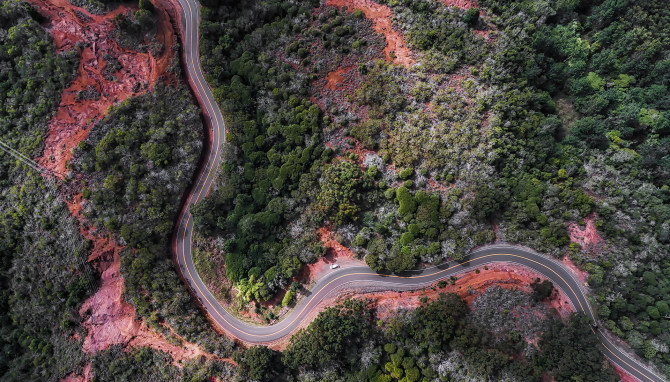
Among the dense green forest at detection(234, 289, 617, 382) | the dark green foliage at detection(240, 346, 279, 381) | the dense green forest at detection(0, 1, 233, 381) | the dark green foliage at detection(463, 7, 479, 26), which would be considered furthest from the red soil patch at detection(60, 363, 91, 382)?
the dark green foliage at detection(463, 7, 479, 26)

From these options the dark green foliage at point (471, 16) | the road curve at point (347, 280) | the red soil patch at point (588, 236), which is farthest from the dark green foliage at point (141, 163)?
the red soil patch at point (588, 236)

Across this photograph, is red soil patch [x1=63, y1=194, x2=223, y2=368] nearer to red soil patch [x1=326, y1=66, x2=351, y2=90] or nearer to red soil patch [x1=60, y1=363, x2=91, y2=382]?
red soil patch [x1=60, y1=363, x2=91, y2=382]

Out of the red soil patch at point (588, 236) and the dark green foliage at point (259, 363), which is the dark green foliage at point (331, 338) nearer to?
the dark green foliage at point (259, 363)

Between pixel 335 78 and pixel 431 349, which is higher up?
pixel 335 78

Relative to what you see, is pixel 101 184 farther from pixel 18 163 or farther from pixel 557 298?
pixel 557 298

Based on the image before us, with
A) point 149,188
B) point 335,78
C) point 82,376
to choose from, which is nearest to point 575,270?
point 335,78

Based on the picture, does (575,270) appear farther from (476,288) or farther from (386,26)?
(386,26)
